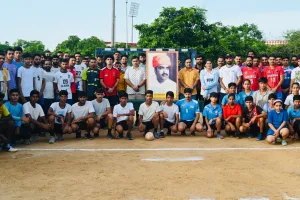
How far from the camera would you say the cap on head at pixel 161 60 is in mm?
10422

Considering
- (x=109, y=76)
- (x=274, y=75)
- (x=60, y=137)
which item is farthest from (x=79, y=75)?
(x=274, y=75)

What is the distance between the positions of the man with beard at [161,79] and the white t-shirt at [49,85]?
8.45ft

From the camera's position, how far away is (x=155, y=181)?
17.6 ft

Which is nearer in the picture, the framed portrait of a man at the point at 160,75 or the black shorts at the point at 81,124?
the black shorts at the point at 81,124

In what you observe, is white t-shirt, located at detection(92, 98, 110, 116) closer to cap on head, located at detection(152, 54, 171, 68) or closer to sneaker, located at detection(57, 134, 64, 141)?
sneaker, located at detection(57, 134, 64, 141)

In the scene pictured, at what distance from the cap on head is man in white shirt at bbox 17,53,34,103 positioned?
127 inches

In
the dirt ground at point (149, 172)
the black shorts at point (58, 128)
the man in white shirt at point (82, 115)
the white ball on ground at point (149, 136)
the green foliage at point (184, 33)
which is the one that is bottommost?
the dirt ground at point (149, 172)

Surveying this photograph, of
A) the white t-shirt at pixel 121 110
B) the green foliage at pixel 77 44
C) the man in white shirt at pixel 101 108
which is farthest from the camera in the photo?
the green foliage at pixel 77 44

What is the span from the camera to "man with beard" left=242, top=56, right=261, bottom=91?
9.53m

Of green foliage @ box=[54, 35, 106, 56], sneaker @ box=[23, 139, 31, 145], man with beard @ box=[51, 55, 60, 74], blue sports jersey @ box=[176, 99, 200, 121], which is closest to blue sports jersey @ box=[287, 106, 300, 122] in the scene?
blue sports jersey @ box=[176, 99, 200, 121]

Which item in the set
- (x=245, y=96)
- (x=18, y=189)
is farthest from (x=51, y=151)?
(x=245, y=96)

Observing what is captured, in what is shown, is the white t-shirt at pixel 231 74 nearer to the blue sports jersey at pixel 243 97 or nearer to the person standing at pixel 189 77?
the blue sports jersey at pixel 243 97

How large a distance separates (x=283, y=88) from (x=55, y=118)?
5614 mm

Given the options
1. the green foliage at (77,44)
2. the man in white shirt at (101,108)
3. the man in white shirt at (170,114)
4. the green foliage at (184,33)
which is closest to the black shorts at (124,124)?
the man in white shirt at (101,108)
